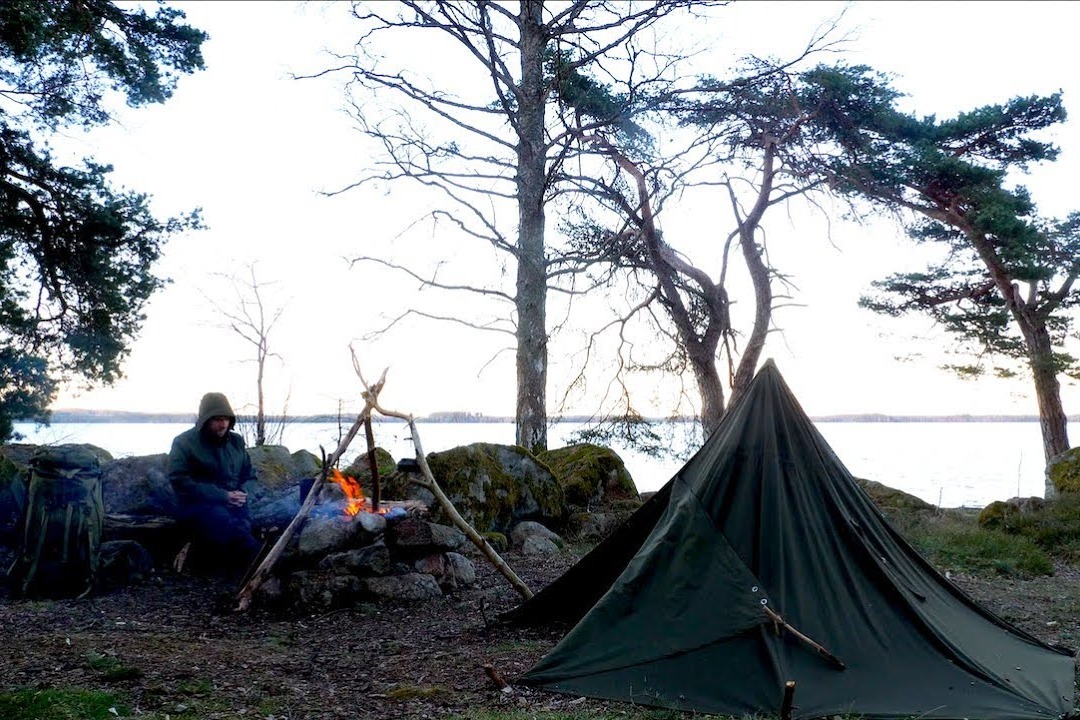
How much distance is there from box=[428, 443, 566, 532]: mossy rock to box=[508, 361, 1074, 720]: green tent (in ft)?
16.1

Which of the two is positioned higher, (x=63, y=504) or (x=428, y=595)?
(x=63, y=504)

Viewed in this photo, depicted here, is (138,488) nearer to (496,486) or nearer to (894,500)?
(496,486)

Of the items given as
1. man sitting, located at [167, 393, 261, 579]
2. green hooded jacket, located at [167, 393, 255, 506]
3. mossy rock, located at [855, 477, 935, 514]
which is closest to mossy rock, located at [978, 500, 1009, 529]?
mossy rock, located at [855, 477, 935, 514]

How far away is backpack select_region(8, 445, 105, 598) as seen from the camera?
23.3 ft

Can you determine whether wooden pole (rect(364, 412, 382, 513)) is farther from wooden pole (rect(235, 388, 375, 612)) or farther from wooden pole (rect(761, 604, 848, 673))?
wooden pole (rect(761, 604, 848, 673))

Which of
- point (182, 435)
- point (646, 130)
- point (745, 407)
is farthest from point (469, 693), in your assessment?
point (646, 130)

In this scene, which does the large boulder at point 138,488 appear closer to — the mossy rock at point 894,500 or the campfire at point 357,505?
the campfire at point 357,505

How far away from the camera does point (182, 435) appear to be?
302 inches

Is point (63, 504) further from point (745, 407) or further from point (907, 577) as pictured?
point (907, 577)

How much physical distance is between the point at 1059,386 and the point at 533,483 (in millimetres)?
11422

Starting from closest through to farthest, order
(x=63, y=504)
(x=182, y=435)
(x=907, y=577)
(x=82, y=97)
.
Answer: (x=907, y=577)
(x=63, y=504)
(x=182, y=435)
(x=82, y=97)

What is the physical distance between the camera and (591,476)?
1261 centimetres

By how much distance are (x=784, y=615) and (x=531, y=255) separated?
979cm

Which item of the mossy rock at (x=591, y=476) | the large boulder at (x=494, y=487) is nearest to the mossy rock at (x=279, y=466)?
the large boulder at (x=494, y=487)
